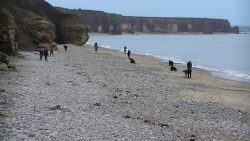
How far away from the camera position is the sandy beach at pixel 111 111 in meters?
13.0

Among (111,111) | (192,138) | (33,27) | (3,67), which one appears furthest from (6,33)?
(192,138)

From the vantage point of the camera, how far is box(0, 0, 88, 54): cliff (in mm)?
36412

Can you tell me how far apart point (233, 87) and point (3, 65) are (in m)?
16.4

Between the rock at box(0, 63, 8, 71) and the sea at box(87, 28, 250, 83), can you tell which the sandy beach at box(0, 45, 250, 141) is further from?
the sea at box(87, 28, 250, 83)

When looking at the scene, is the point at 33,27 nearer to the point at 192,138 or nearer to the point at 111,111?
the point at 111,111

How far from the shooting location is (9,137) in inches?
446

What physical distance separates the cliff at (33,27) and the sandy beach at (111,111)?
35.3ft

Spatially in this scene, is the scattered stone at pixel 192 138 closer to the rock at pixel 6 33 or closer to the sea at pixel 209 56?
the rock at pixel 6 33

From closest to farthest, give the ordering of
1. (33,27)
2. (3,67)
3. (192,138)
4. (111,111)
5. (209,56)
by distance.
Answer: (192,138)
(111,111)
(3,67)
(33,27)
(209,56)

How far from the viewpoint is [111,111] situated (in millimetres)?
16906

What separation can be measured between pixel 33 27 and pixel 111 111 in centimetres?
3526

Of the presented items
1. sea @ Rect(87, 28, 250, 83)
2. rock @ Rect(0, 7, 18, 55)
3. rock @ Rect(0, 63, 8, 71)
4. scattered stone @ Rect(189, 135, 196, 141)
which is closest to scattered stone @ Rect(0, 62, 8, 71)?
rock @ Rect(0, 63, 8, 71)

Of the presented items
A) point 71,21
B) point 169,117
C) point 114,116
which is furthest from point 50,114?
point 71,21

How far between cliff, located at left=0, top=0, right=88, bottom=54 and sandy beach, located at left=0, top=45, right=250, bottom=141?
1075cm
